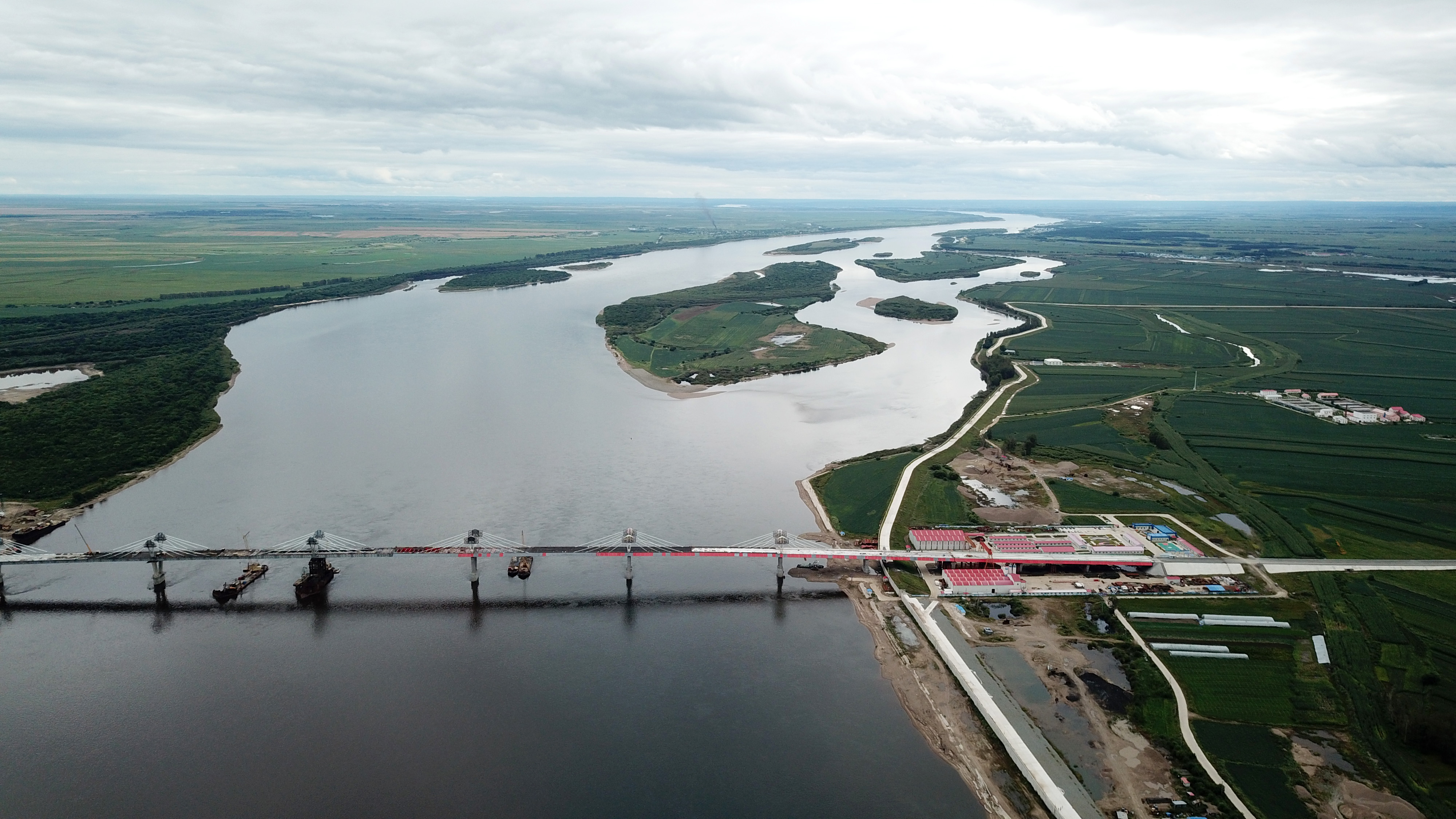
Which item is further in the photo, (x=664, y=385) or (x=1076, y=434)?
(x=664, y=385)

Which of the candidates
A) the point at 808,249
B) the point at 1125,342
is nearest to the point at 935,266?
the point at 808,249

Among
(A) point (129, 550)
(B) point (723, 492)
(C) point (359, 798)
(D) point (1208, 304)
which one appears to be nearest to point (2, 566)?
(A) point (129, 550)

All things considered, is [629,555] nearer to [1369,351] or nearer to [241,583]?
[241,583]

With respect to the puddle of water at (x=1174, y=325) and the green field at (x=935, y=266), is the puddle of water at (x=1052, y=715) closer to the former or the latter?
the puddle of water at (x=1174, y=325)

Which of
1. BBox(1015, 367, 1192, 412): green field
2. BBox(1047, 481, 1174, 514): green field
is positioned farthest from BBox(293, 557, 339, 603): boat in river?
BBox(1015, 367, 1192, 412): green field

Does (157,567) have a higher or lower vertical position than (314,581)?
higher

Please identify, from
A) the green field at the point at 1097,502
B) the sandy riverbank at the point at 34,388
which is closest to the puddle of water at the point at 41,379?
the sandy riverbank at the point at 34,388

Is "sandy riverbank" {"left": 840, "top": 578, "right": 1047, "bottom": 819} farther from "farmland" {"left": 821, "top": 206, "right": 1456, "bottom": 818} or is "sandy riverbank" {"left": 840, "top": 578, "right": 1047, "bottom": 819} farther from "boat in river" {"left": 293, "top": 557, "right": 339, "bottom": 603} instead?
"boat in river" {"left": 293, "top": 557, "right": 339, "bottom": 603}

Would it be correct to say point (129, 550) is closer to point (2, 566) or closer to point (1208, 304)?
point (2, 566)
